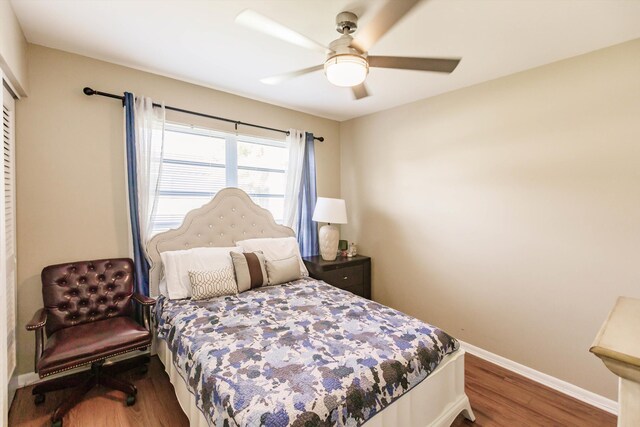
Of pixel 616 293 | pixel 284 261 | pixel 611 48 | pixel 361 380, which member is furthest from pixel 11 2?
pixel 616 293

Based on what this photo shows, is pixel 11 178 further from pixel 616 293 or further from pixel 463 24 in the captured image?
pixel 616 293

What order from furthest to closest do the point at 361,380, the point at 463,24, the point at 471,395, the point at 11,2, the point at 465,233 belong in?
the point at 465,233 < the point at 471,395 < the point at 463,24 < the point at 11,2 < the point at 361,380

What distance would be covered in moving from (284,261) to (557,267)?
7.69 ft

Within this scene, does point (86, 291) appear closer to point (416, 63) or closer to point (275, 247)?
point (275, 247)

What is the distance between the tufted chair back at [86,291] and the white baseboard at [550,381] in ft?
10.5

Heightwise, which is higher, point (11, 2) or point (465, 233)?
point (11, 2)

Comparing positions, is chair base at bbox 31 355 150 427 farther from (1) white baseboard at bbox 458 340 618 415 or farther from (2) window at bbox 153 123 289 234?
(1) white baseboard at bbox 458 340 618 415

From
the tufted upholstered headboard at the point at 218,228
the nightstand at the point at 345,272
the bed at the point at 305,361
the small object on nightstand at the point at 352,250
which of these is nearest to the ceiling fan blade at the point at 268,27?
the bed at the point at 305,361

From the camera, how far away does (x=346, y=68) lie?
1652 mm

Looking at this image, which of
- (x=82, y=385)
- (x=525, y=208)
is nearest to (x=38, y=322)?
(x=82, y=385)

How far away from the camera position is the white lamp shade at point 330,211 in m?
3.47

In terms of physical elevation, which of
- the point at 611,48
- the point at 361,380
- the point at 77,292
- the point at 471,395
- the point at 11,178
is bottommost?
the point at 471,395

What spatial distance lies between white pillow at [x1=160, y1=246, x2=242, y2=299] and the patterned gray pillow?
9 centimetres

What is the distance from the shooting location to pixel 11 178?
2.04 m
